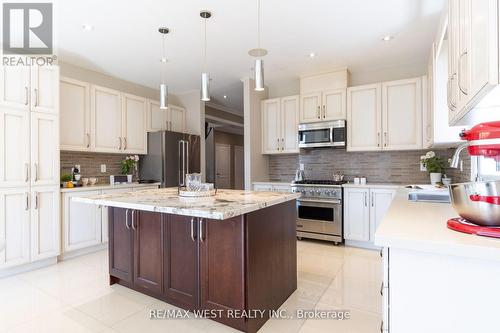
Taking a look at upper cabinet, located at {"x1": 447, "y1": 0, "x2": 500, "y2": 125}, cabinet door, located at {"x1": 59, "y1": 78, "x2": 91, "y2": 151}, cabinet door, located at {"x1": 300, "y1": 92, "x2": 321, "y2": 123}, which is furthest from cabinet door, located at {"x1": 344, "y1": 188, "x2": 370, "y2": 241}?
cabinet door, located at {"x1": 59, "y1": 78, "x2": 91, "y2": 151}

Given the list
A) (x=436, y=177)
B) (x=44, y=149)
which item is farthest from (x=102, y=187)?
(x=436, y=177)

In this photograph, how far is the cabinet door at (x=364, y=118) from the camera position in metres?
3.97

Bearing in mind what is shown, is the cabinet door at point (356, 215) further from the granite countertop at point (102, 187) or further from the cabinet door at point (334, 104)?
the granite countertop at point (102, 187)

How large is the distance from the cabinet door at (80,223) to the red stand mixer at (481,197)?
398cm

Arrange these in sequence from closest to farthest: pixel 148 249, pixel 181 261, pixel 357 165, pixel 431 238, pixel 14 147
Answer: pixel 431 238 → pixel 181 261 → pixel 148 249 → pixel 14 147 → pixel 357 165

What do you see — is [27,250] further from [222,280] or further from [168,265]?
[222,280]

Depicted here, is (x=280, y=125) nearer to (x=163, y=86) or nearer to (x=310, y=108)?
(x=310, y=108)

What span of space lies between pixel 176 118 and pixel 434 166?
14.4 ft

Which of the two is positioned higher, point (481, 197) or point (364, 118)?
point (364, 118)

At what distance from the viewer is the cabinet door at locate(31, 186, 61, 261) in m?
3.12

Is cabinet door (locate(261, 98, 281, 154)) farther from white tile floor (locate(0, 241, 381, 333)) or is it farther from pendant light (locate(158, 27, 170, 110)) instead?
white tile floor (locate(0, 241, 381, 333))

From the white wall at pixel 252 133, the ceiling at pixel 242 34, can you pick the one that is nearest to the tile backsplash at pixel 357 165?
the white wall at pixel 252 133

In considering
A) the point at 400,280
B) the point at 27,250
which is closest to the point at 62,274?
the point at 27,250

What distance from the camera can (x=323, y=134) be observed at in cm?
427
